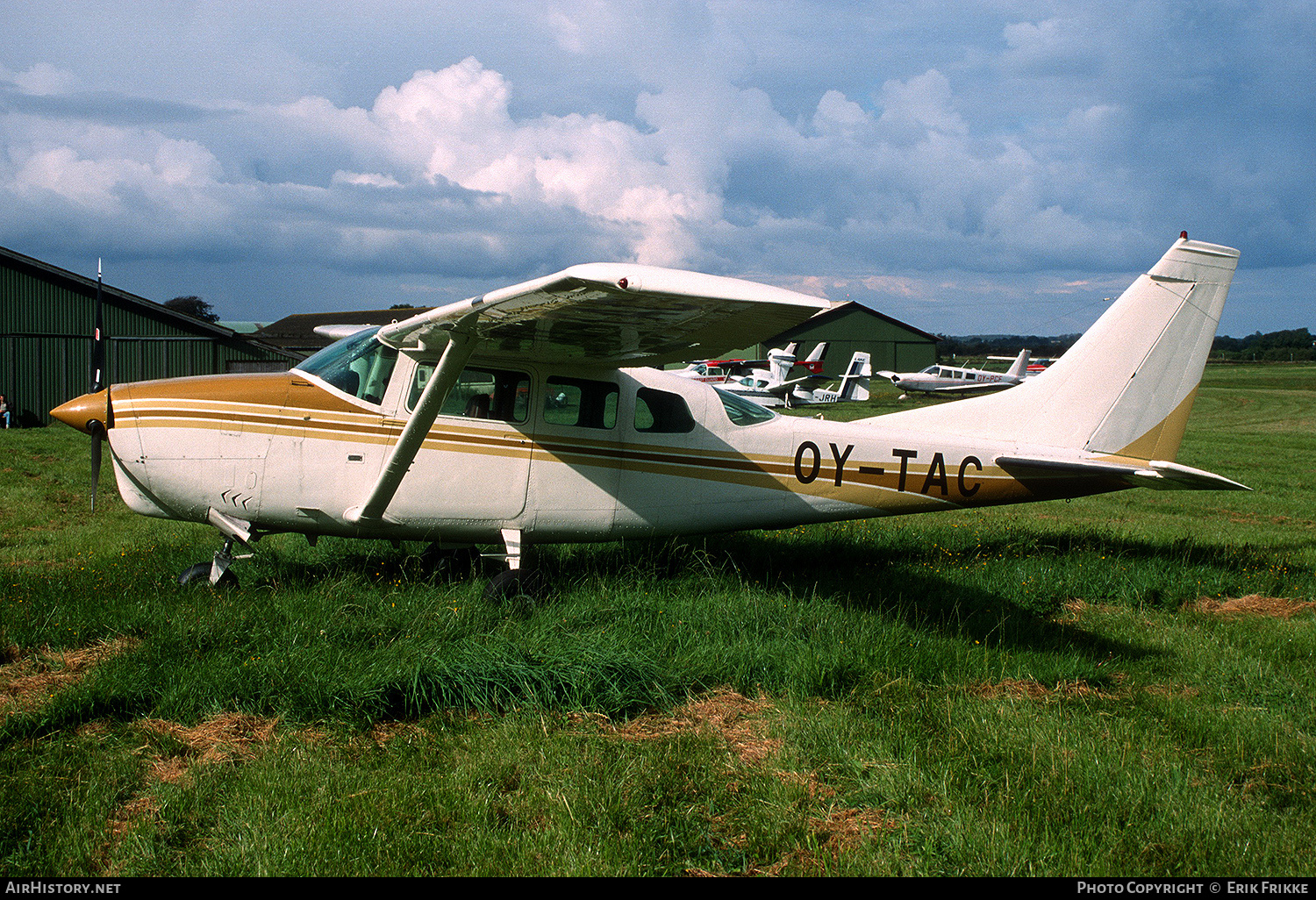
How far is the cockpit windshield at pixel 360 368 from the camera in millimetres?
6215

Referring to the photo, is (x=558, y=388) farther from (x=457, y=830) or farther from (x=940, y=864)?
(x=940, y=864)

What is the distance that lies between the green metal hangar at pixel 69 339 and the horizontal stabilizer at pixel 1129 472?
72.7 feet

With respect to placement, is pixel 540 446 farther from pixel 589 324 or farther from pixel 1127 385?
pixel 1127 385

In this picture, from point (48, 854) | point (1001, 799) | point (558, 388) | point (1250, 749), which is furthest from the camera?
point (558, 388)

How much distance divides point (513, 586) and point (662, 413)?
6.22 feet

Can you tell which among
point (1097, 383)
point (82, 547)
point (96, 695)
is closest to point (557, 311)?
point (96, 695)

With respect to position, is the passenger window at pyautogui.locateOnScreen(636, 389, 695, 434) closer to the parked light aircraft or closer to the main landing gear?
the main landing gear

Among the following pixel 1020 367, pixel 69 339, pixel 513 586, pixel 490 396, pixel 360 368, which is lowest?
pixel 513 586

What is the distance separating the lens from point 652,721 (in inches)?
173

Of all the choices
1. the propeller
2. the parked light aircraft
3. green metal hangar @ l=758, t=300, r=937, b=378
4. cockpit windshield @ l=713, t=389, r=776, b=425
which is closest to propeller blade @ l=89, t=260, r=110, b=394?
the propeller

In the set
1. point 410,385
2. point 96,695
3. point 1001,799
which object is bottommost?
point 96,695

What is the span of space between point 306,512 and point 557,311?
2.72 metres

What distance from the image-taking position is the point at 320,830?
3.11 meters

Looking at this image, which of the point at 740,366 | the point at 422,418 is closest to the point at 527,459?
the point at 422,418
